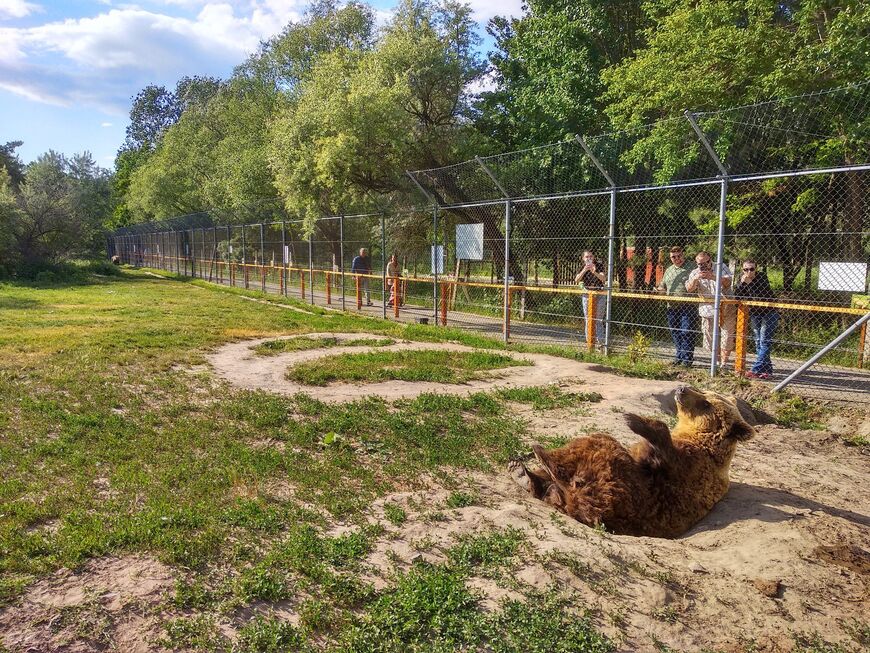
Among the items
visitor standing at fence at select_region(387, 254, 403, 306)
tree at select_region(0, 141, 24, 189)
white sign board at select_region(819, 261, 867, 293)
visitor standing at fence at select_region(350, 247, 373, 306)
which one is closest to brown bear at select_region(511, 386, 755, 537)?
white sign board at select_region(819, 261, 867, 293)

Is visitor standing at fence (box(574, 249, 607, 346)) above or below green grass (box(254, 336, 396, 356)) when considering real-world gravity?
above

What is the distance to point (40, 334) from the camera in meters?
11.4

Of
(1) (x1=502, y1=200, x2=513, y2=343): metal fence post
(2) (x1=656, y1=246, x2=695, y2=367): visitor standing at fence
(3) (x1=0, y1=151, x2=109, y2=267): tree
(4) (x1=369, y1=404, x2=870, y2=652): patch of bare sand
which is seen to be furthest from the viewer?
(3) (x1=0, y1=151, x2=109, y2=267): tree

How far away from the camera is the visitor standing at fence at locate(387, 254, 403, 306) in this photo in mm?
15711

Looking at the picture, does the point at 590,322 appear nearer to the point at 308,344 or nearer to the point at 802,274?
the point at 308,344

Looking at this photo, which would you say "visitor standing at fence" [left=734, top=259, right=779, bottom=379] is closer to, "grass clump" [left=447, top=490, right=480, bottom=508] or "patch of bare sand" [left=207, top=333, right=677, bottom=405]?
"patch of bare sand" [left=207, top=333, right=677, bottom=405]

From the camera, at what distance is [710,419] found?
13.8ft

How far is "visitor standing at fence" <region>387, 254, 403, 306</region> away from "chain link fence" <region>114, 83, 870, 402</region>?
0.43 m

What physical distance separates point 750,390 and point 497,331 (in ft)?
20.8

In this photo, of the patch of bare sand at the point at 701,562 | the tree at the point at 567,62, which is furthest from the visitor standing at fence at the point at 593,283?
the patch of bare sand at the point at 701,562

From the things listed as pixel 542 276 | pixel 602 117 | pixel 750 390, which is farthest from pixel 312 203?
pixel 750 390

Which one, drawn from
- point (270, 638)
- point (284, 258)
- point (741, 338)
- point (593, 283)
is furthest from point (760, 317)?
point (284, 258)

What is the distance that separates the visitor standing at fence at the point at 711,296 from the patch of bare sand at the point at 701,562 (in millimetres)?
4514

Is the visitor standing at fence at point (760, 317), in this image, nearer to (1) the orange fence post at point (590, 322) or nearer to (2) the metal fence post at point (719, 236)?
(2) the metal fence post at point (719, 236)
